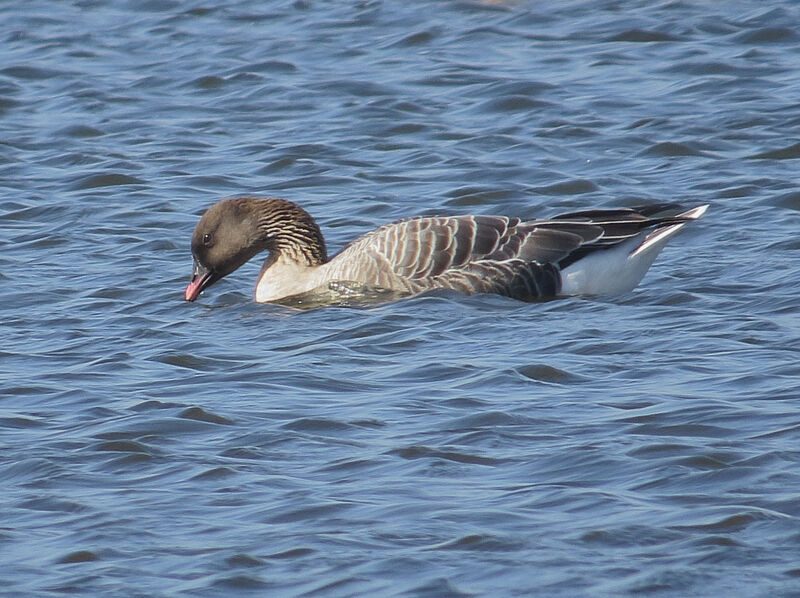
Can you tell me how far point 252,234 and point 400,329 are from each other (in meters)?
2.01

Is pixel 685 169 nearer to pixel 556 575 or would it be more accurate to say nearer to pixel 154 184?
pixel 154 184

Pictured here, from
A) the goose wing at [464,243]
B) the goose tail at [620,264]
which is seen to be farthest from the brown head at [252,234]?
the goose tail at [620,264]

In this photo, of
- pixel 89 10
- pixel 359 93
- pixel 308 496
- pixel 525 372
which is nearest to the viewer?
pixel 308 496

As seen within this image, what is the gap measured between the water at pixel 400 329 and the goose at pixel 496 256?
201 millimetres

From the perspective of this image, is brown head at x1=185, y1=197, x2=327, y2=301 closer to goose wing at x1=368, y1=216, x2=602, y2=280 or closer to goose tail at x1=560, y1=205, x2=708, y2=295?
goose wing at x1=368, y1=216, x2=602, y2=280

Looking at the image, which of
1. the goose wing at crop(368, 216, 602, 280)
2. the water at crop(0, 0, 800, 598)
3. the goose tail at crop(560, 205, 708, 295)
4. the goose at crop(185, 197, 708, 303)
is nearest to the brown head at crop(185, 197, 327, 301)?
the goose at crop(185, 197, 708, 303)

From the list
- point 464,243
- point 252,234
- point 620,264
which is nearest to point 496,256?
point 464,243

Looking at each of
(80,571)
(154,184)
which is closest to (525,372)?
(80,571)

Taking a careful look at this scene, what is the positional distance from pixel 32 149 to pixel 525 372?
318 inches

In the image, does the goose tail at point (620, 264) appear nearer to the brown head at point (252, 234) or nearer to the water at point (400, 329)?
the water at point (400, 329)

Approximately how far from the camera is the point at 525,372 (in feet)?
29.2

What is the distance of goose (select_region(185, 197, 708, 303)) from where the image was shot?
35.8ft

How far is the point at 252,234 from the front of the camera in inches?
460

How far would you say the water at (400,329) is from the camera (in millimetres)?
→ 6512
